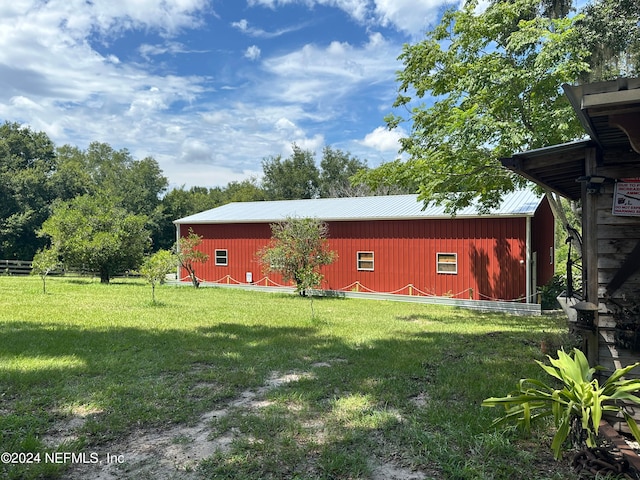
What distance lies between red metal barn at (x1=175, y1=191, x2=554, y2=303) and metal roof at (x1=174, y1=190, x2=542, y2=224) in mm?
44

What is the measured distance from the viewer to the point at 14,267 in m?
27.5

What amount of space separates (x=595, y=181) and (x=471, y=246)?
36.6ft

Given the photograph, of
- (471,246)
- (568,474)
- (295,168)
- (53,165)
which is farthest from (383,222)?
(53,165)

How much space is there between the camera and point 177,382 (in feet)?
16.2

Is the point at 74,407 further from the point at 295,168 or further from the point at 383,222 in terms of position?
the point at 295,168

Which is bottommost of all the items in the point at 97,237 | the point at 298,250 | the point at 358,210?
the point at 298,250

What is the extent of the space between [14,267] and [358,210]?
2335cm

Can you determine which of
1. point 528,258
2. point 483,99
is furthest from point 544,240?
point 483,99

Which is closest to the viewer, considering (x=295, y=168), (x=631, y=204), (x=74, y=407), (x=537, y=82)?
(x=631, y=204)

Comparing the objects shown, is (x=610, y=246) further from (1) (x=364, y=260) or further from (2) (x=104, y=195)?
(2) (x=104, y=195)

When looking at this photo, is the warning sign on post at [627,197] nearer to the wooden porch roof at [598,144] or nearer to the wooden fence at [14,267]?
the wooden porch roof at [598,144]

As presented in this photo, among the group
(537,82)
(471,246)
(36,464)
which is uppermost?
(537,82)

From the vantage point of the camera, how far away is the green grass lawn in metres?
3.11

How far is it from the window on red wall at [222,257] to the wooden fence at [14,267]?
14.8 metres
